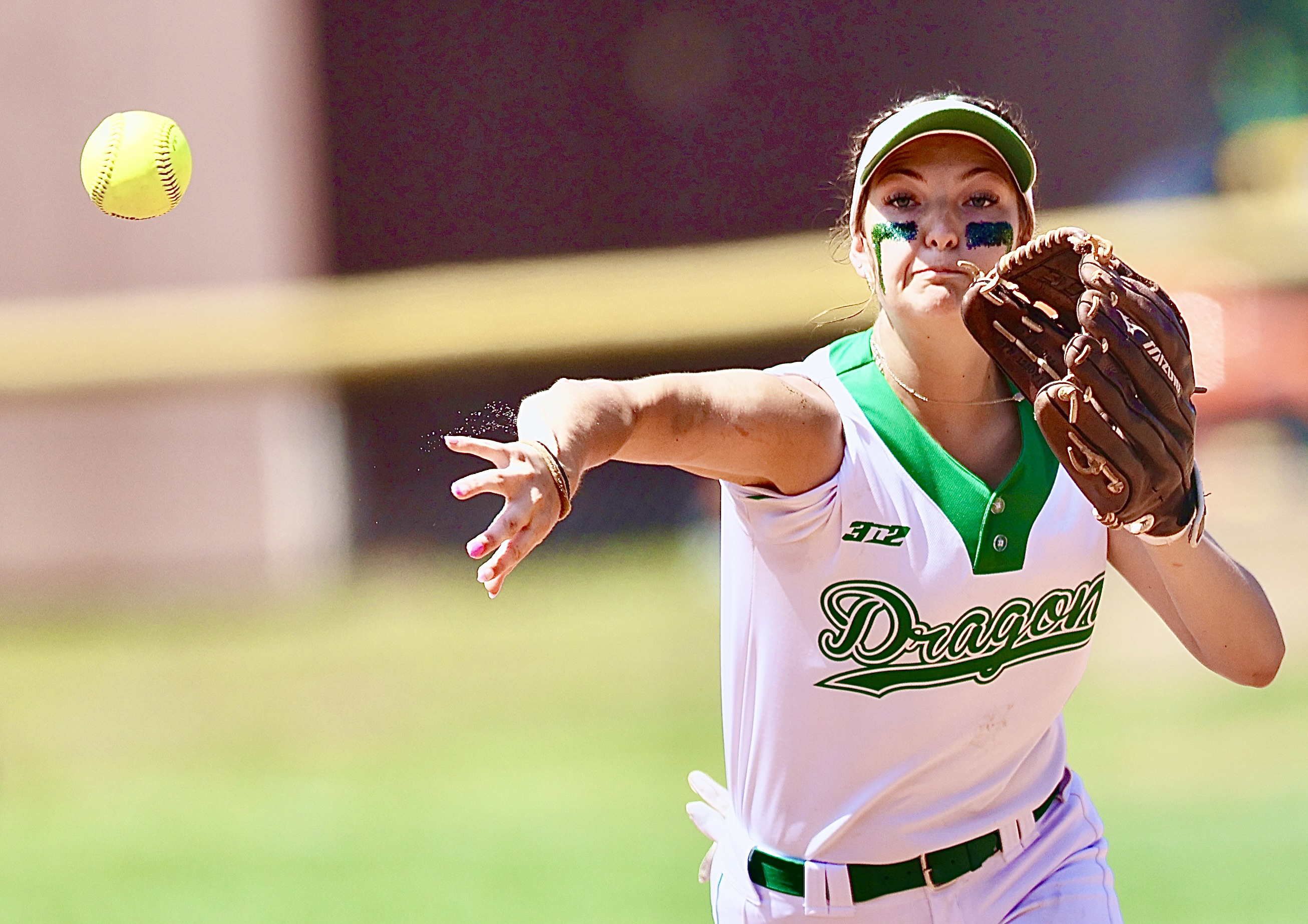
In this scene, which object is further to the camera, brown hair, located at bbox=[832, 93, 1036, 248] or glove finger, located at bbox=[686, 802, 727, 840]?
glove finger, located at bbox=[686, 802, 727, 840]

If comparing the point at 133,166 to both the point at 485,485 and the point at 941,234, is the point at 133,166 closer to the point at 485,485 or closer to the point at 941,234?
the point at 941,234

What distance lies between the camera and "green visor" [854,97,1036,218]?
2.70 metres

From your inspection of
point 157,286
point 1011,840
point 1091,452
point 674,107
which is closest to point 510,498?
point 1091,452

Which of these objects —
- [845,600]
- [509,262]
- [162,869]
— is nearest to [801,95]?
[509,262]

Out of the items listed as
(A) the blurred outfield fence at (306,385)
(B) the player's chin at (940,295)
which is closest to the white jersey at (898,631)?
(B) the player's chin at (940,295)

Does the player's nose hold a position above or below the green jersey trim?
above

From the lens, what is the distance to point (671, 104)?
1192 centimetres

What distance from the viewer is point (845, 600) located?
2.66 meters

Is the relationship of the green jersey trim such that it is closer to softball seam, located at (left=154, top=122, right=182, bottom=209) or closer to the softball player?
the softball player

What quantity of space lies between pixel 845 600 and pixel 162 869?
13.3 ft

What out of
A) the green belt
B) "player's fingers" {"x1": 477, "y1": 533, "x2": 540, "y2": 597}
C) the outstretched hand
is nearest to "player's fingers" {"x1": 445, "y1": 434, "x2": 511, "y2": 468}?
the outstretched hand

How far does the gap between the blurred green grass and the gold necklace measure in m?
2.76

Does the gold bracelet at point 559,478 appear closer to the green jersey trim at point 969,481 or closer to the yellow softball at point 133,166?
the green jersey trim at point 969,481

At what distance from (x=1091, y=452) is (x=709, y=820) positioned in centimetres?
103
